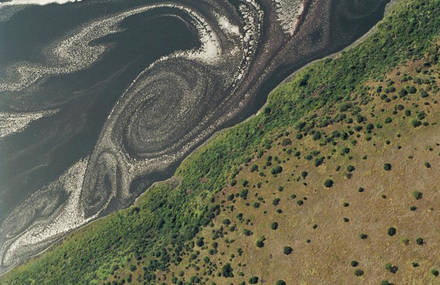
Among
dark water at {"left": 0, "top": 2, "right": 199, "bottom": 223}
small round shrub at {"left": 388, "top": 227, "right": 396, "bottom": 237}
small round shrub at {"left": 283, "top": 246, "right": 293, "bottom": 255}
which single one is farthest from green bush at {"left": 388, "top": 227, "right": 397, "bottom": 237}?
dark water at {"left": 0, "top": 2, "right": 199, "bottom": 223}

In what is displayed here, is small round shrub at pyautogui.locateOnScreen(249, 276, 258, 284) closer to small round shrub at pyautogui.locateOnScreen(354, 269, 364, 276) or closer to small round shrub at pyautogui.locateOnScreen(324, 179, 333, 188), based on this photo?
small round shrub at pyautogui.locateOnScreen(354, 269, 364, 276)

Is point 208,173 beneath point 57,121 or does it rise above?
beneath

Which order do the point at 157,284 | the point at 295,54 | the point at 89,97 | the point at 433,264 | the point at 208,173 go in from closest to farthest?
1. the point at 433,264
2. the point at 157,284
3. the point at 208,173
4. the point at 295,54
5. the point at 89,97

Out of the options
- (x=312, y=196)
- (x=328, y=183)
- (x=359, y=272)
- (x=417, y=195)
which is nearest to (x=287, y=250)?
(x=312, y=196)

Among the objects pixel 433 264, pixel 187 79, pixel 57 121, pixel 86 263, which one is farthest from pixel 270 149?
pixel 57 121

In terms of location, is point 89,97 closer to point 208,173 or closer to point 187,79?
point 187,79

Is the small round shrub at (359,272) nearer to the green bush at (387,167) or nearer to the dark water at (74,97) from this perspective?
the green bush at (387,167)

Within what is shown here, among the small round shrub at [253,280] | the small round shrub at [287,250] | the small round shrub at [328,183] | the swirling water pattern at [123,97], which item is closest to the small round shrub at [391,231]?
the small round shrub at [328,183]
